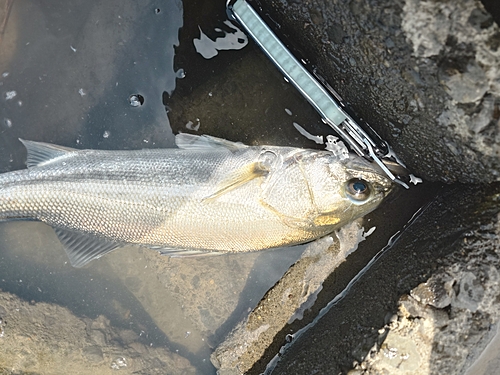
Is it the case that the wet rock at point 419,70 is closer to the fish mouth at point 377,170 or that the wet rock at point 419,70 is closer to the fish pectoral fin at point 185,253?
the fish mouth at point 377,170

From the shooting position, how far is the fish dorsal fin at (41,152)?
315 centimetres

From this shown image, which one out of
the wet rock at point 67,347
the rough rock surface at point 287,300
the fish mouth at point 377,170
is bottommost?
the wet rock at point 67,347

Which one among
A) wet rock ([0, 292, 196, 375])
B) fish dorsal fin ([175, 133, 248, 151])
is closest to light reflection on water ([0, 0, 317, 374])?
fish dorsal fin ([175, 133, 248, 151])

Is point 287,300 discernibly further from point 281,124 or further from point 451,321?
point 281,124

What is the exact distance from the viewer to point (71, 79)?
338 cm

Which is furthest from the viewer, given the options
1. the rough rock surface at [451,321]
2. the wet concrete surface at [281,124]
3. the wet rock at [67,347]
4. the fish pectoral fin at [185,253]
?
the wet rock at [67,347]

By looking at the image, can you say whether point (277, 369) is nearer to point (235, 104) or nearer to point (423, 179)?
point (423, 179)

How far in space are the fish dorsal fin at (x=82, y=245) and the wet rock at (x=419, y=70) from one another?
7.17ft

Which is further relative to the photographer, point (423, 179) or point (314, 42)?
point (423, 179)

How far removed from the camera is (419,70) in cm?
235

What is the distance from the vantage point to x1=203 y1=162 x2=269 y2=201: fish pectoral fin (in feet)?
9.37

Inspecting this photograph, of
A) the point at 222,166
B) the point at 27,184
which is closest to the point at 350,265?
the point at 222,166

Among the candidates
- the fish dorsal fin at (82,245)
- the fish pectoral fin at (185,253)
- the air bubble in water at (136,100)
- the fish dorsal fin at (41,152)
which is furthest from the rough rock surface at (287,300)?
the fish dorsal fin at (41,152)

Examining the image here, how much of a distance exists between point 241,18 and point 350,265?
2.20 metres
